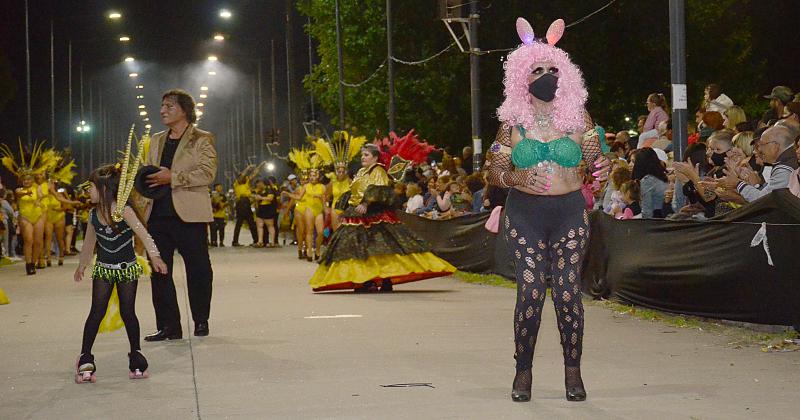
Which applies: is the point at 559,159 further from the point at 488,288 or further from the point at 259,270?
the point at 259,270

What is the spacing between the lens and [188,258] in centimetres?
1266

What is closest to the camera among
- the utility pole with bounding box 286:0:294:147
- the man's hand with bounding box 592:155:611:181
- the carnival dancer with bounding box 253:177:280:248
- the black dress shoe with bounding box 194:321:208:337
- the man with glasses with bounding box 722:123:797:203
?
the man's hand with bounding box 592:155:611:181

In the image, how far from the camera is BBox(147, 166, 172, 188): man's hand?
1241 centimetres

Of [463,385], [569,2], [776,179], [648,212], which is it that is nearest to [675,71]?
[648,212]

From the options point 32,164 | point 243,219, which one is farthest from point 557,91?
point 243,219

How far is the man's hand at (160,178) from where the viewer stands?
Answer: 40.7 feet

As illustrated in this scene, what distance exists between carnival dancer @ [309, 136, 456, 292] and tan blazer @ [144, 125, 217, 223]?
197 inches

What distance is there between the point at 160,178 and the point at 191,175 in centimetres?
27

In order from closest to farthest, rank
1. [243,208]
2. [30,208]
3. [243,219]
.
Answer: [30,208]
[243,219]
[243,208]

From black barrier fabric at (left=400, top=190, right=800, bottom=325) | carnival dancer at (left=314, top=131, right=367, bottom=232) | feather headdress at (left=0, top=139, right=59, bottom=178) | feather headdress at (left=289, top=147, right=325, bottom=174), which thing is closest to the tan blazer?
black barrier fabric at (left=400, top=190, right=800, bottom=325)

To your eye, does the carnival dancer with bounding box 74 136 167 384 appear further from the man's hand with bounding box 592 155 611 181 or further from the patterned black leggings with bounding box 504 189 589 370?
the man's hand with bounding box 592 155 611 181

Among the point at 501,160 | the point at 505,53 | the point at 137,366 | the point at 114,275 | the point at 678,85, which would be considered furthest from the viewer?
the point at 505,53

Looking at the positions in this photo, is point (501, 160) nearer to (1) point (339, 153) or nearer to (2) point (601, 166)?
(2) point (601, 166)

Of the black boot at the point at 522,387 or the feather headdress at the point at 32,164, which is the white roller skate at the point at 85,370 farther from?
the feather headdress at the point at 32,164
